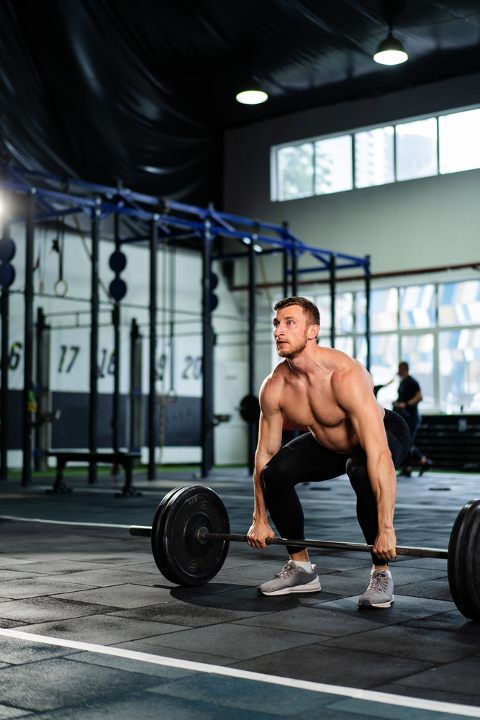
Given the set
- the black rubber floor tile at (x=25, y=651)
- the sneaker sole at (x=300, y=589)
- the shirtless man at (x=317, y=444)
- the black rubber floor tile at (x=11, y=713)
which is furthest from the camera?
the sneaker sole at (x=300, y=589)

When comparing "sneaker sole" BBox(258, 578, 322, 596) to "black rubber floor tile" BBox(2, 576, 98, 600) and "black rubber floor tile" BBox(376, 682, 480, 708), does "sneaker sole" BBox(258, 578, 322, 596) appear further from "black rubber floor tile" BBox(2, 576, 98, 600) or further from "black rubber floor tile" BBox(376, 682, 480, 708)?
"black rubber floor tile" BBox(376, 682, 480, 708)

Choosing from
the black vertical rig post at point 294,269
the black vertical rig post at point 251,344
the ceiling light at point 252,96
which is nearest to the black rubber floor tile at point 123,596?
the black vertical rig post at point 251,344

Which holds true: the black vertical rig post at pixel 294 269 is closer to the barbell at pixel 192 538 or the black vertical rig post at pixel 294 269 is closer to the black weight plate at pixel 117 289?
the black weight plate at pixel 117 289

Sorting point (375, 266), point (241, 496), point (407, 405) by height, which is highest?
point (375, 266)

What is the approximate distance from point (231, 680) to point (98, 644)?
1.71 ft

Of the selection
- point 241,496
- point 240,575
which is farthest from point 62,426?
point 240,575

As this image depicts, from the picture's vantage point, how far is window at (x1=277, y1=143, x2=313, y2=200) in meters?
16.4

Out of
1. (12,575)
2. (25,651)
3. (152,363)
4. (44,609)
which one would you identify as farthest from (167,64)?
(25,651)

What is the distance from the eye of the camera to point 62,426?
46.2ft

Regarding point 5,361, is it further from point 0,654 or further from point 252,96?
point 0,654

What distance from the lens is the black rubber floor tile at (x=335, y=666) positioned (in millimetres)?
Answer: 2357

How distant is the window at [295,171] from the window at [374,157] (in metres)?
0.90

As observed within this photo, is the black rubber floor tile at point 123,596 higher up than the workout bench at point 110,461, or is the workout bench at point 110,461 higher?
the workout bench at point 110,461

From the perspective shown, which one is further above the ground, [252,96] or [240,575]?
[252,96]
